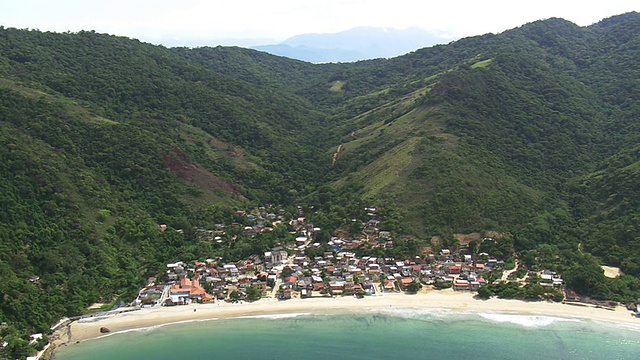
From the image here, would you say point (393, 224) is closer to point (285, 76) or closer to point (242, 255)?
point (242, 255)

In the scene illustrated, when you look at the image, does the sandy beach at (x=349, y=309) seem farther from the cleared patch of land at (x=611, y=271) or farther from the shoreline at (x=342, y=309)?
the cleared patch of land at (x=611, y=271)

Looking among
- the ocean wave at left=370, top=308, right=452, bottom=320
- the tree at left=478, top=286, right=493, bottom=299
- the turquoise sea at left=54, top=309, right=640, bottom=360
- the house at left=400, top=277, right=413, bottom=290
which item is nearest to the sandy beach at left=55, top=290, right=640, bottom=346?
the ocean wave at left=370, top=308, right=452, bottom=320

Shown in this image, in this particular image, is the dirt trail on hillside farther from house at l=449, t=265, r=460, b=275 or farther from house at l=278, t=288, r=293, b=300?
house at l=278, t=288, r=293, b=300

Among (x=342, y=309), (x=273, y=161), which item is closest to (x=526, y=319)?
(x=342, y=309)

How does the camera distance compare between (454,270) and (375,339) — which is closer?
(375,339)

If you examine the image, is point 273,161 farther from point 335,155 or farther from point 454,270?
point 454,270

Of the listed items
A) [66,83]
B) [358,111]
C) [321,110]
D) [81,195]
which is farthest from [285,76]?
[81,195]
